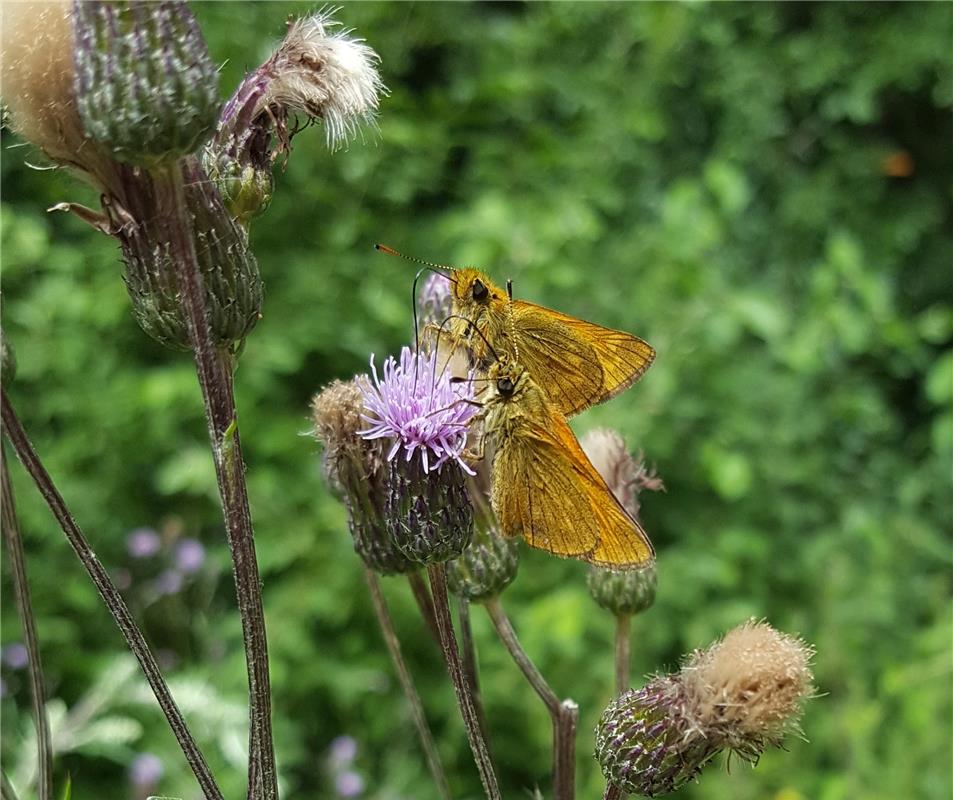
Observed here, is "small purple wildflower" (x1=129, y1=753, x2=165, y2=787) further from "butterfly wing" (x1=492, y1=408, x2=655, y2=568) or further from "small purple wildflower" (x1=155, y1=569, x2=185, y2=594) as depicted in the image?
"butterfly wing" (x1=492, y1=408, x2=655, y2=568)

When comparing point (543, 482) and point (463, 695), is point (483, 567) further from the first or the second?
point (463, 695)

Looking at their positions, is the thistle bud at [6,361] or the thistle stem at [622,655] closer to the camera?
the thistle bud at [6,361]

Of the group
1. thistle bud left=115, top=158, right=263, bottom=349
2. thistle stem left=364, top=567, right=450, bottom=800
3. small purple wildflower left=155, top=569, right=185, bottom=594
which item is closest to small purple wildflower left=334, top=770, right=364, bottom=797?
small purple wildflower left=155, top=569, right=185, bottom=594

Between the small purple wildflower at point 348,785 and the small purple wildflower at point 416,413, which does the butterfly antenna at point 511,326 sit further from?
the small purple wildflower at point 348,785

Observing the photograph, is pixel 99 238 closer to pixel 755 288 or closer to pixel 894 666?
pixel 755 288

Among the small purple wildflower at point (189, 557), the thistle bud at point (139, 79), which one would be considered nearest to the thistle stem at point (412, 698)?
the thistle bud at point (139, 79)

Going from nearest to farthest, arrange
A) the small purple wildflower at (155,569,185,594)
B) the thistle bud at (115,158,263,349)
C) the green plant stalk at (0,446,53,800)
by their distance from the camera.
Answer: the thistle bud at (115,158,263,349)
the green plant stalk at (0,446,53,800)
the small purple wildflower at (155,569,185,594)
